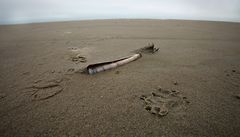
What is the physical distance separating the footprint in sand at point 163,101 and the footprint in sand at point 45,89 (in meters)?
0.95

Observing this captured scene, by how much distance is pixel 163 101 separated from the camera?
1363 mm

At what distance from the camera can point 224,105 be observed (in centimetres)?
132

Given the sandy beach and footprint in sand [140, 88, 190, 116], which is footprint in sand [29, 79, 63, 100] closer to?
the sandy beach

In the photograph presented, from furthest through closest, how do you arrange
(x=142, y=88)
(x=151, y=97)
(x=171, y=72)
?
(x=171, y=72) < (x=142, y=88) < (x=151, y=97)

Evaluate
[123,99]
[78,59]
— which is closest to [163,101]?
[123,99]

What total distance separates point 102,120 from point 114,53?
1850 mm

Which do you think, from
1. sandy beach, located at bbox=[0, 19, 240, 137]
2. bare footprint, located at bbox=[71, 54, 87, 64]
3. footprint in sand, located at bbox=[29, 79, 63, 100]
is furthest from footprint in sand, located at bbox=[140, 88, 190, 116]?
bare footprint, located at bbox=[71, 54, 87, 64]

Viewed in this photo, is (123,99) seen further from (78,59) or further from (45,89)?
Answer: (78,59)

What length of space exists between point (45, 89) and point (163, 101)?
129cm

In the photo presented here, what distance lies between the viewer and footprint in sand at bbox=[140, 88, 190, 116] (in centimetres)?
124

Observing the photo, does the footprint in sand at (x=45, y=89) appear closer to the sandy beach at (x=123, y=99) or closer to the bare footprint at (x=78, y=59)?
the sandy beach at (x=123, y=99)

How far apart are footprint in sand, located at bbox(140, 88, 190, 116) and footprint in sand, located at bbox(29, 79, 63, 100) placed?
37.5 inches

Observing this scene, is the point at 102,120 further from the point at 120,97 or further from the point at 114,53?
the point at 114,53

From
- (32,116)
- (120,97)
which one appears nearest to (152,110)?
(120,97)
